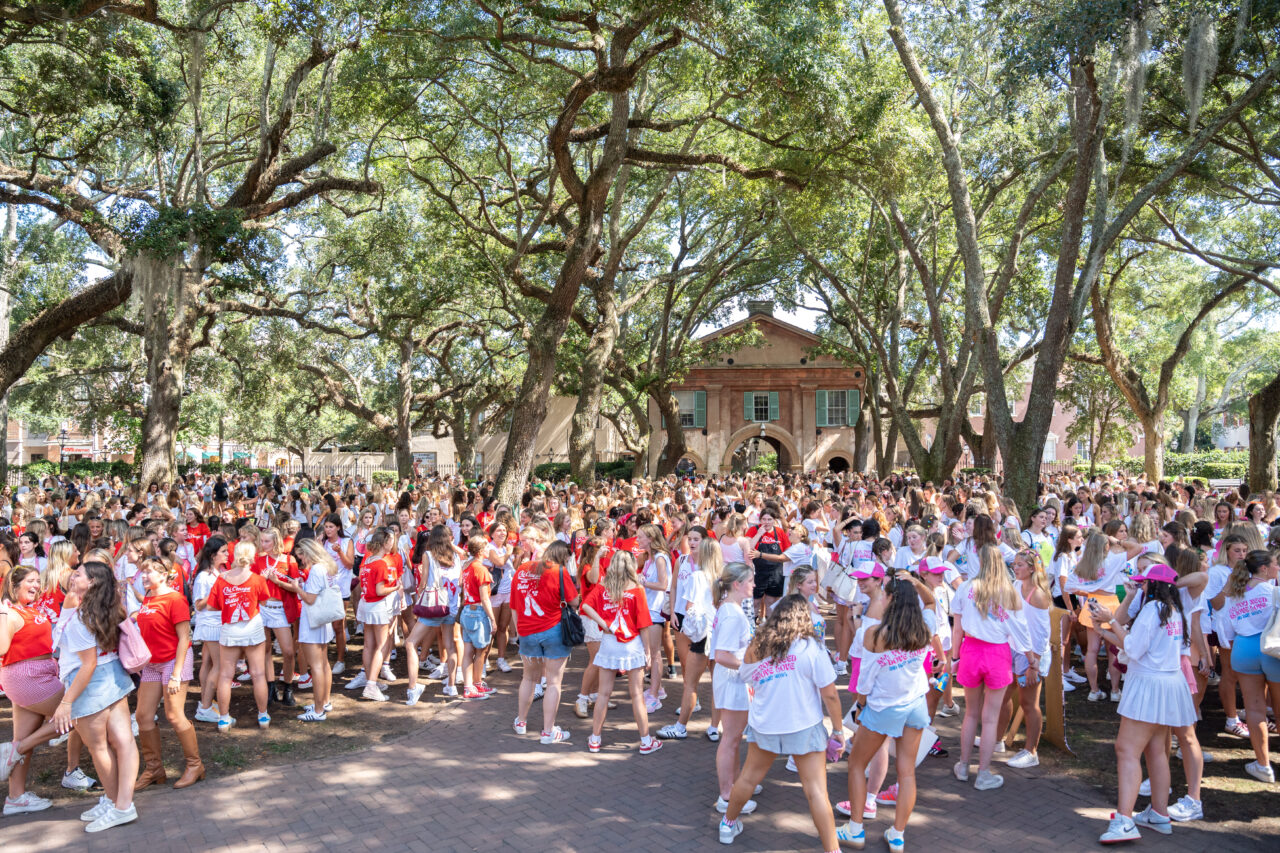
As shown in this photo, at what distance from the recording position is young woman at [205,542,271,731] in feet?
21.1

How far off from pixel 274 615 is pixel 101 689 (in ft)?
7.71

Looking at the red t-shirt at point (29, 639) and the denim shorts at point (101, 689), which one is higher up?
the red t-shirt at point (29, 639)

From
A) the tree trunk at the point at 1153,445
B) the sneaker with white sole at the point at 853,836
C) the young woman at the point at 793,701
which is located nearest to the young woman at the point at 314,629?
the young woman at the point at 793,701

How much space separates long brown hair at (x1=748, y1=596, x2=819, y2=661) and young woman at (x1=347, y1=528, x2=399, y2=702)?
13.9 ft

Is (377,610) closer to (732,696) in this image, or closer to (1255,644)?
(732,696)

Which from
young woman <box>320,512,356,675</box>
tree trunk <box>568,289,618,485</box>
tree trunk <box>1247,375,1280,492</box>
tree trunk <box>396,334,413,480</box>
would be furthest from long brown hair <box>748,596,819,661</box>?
tree trunk <box>396,334,413,480</box>

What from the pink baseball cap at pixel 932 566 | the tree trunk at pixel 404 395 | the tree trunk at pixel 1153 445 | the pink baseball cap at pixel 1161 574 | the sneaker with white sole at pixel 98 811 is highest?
the tree trunk at pixel 404 395

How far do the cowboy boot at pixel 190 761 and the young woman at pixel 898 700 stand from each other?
442 cm

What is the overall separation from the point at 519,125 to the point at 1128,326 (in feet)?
77.4

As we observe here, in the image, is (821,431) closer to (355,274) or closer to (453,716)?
(355,274)

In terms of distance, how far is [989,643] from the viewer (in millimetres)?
5527

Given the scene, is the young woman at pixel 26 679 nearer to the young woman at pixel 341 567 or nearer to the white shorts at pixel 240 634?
the white shorts at pixel 240 634

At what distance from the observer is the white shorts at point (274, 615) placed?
24.0ft

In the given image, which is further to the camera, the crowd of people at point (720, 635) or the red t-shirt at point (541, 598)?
the red t-shirt at point (541, 598)
